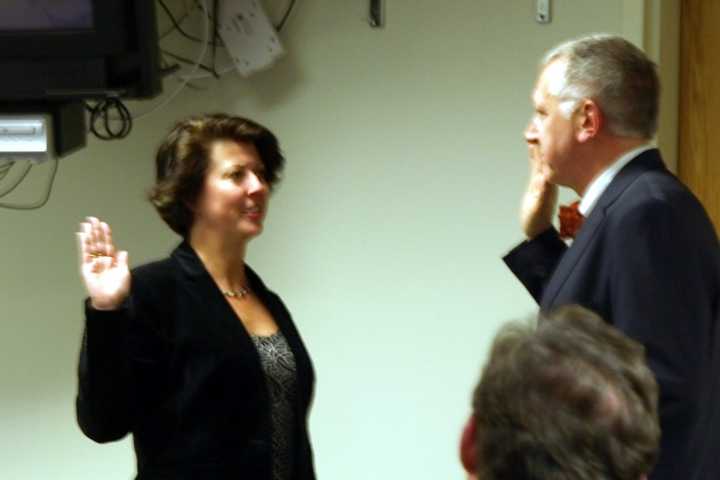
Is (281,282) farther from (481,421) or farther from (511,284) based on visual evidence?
(481,421)

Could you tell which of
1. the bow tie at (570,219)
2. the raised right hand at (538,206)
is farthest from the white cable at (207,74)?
the raised right hand at (538,206)

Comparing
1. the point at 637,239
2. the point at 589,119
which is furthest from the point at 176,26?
the point at 637,239

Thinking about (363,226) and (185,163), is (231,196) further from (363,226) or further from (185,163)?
(363,226)

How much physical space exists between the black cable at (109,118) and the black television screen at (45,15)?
735 mm

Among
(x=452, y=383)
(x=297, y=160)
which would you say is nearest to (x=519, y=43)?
(x=297, y=160)

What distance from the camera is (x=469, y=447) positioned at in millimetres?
1279

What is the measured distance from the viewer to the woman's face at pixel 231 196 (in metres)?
2.51

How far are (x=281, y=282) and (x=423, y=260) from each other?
39 centimetres

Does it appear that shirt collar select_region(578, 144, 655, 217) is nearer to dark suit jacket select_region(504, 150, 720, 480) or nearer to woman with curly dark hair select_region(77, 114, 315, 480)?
dark suit jacket select_region(504, 150, 720, 480)

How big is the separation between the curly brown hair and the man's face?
61 centimetres

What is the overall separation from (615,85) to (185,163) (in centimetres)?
81

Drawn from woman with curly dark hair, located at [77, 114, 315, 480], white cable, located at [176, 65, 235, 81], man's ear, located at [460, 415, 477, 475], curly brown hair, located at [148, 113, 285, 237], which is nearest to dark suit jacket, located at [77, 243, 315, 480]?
woman with curly dark hair, located at [77, 114, 315, 480]

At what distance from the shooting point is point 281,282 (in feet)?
11.7

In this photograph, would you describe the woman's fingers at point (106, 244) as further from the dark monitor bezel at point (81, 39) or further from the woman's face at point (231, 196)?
the dark monitor bezel at point (81, 39)
